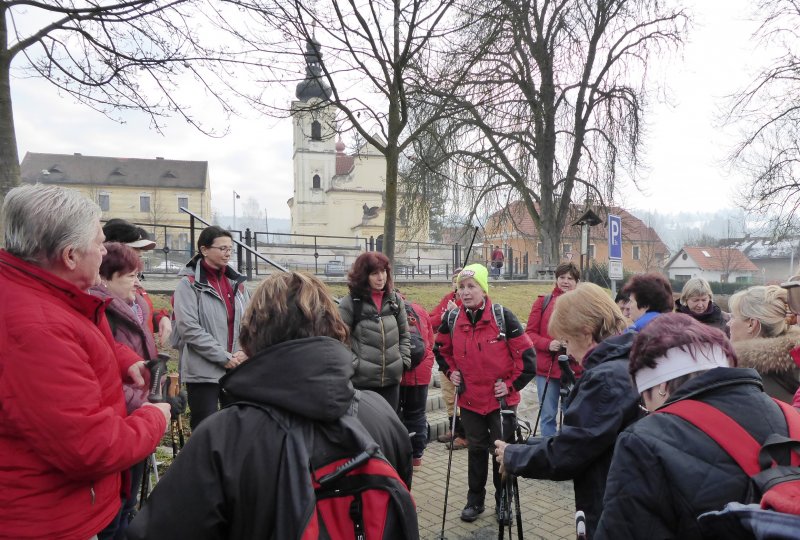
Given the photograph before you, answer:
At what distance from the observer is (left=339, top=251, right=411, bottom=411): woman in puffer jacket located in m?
4.62

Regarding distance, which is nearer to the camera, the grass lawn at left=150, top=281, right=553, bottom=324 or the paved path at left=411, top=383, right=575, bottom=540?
the paved path at left=411, top=383, right=575, bottom=540

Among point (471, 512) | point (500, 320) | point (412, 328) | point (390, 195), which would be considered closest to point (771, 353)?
point (500, 320)

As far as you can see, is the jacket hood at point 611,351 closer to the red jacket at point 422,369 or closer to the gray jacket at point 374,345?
the gray jacket at point 374,345

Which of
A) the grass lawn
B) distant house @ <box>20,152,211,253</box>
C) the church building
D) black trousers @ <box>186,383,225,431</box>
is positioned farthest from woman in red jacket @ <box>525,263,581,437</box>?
distant house @ <box>20,152,211,253</box>

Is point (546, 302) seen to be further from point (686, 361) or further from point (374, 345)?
point (686, 361)

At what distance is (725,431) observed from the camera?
1460 millimetres

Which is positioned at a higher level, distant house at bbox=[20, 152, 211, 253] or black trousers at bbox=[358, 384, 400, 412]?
distant house at bbox=[20, 152, 211, 253]

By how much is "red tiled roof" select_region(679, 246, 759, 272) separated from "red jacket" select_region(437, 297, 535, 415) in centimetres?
5920

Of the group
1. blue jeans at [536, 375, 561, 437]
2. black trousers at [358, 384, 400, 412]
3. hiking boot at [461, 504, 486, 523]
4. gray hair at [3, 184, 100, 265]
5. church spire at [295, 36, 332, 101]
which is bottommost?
hiking boot at [461, 504, 486, 523]

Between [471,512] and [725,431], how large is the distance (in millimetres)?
3197

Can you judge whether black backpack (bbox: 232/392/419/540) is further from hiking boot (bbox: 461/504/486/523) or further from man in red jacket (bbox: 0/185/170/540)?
hiking boot (bbox: 461/504/486/523)

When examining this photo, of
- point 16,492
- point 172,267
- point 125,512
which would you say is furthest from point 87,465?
point 172,267

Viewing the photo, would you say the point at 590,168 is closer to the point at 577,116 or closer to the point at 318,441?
the point at 577,116

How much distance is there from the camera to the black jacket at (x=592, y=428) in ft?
7.53
